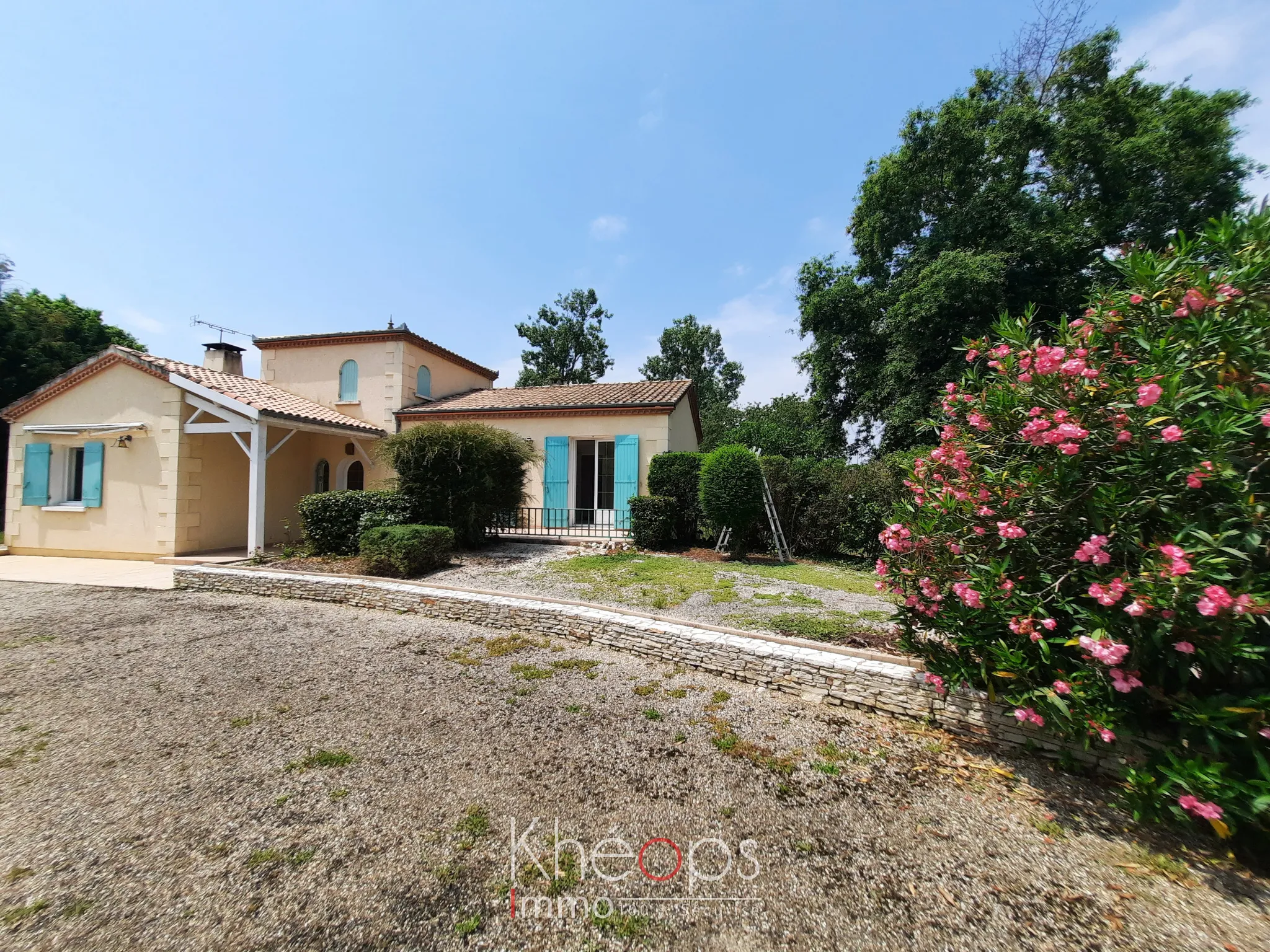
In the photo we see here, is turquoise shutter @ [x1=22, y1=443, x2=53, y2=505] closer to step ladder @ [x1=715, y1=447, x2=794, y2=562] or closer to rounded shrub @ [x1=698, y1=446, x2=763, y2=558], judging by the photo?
rounded shrub @ [x1=698, y1=446, x2=763, y2=558]

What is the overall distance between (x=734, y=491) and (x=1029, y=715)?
266 inches

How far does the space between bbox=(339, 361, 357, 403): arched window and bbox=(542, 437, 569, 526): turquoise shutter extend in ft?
20.9

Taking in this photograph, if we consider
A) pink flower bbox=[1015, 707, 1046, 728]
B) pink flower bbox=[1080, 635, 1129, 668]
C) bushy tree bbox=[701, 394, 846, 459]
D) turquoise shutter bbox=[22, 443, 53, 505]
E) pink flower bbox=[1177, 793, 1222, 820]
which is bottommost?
pink flower bbox=[1177, 793, 1222, 820]

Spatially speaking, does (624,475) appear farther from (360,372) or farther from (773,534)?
(360,372)

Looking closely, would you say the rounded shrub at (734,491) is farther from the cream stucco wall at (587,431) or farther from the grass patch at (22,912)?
the grass patch at (22,912)

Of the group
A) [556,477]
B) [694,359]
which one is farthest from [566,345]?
[556,477]

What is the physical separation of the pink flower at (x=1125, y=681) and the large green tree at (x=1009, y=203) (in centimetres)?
1249

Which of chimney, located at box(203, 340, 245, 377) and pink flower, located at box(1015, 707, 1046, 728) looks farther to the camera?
chimney, located at box(203, 340, 245, 377)

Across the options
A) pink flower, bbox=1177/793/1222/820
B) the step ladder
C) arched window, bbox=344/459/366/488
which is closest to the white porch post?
arched window, bbox=344/459/366/488

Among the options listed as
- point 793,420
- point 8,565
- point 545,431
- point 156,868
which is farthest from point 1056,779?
point 793,420

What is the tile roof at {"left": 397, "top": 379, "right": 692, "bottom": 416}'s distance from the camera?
12.7 metres

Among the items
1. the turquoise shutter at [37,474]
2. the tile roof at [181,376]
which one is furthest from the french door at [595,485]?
the turquoise shutter at [37,474]

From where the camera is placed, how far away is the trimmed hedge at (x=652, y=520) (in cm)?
1052

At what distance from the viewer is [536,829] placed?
253 cm
